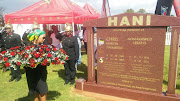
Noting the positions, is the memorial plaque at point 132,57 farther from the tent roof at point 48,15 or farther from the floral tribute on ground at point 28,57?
the tent roof at point 48,15

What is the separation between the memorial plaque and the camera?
3.59m

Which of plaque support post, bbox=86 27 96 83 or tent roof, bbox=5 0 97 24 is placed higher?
tent roof, bbox=5 0 97 24

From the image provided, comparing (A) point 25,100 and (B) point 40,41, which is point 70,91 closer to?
(A) point 25,100

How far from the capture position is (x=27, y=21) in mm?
7898

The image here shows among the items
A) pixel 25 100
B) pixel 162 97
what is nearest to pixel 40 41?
pixel 25 100

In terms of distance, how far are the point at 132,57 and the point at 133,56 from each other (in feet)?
0.12

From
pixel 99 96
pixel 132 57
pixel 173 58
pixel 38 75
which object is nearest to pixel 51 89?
pixel 99 96

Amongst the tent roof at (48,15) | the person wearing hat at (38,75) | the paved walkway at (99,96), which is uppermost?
the tent roof at (48,15)

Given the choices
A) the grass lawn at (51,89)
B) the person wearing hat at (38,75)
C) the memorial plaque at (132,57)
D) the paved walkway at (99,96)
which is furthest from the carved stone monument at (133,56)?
the person wearing hat at (38,75)

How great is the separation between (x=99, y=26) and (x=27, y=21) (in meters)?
5.25

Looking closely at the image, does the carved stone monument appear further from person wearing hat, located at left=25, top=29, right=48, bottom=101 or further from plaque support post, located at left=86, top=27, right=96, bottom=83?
person wearing hat, located at left=25, top=29, right=48, bottom=101

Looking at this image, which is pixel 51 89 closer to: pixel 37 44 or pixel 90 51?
pixel 90 51

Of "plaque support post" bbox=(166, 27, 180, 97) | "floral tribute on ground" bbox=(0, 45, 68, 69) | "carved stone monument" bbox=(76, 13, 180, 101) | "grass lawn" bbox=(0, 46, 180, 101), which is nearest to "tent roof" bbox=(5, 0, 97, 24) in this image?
"grass lawn" bbox=(0, 46, 180, 101)

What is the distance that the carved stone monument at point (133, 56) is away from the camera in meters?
3.47
